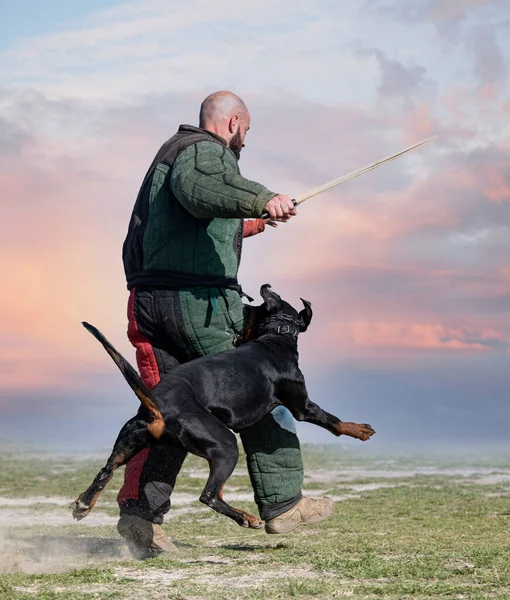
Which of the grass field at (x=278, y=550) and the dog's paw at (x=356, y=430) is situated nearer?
the grass field at (x=278, y=550)

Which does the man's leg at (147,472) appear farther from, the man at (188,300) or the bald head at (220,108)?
the bald head at (220,108)

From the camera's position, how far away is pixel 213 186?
18.0ft

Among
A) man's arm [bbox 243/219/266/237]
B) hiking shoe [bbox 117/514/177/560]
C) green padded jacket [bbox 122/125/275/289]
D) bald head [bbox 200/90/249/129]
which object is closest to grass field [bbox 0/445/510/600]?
hiking shoe [bbox 117/514/177/560]

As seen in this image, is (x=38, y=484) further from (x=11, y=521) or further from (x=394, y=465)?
(x=394, y=465)

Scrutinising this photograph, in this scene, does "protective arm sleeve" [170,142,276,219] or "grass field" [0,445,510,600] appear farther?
"protective arm sleeve" [170,142,276,219]

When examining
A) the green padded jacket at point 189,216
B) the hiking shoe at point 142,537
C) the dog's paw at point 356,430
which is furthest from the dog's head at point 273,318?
the hiking shoe at point 142,537

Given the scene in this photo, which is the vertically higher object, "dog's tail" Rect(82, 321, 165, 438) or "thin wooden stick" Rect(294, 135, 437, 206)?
"thin wooden stick" Rect(294, 135, 437, 206)

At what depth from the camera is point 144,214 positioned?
19.6 feet

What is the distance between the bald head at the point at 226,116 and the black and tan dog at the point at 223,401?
101 centimetres

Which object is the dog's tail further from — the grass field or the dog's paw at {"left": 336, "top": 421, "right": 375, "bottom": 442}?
the dog's paw at {"left": 336, "top": 421, "right": 375, "bottom": 442}

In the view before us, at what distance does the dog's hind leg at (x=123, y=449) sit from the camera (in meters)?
5.10

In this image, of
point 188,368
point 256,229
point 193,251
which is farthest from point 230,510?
point 256,229

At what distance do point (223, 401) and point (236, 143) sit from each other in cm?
181

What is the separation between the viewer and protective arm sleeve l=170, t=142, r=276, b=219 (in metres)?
5.36
